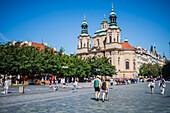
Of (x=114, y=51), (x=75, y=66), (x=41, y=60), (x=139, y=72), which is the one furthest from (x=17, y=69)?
(x=139, y=72)

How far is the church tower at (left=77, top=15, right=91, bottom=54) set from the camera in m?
99.6

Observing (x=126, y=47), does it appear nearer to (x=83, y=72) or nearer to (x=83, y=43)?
(x=83, y=43)

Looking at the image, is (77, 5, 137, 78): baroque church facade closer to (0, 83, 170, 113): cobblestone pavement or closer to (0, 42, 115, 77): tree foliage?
(0, 42, 115, 77): tree foliage

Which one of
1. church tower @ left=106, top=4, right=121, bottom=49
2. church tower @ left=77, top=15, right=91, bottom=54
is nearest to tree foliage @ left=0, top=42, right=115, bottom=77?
church tower @ left=106, top=4, right=121, bottom=49

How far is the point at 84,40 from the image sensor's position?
327 ft

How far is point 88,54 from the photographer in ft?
322

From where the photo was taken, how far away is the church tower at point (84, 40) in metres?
99.6

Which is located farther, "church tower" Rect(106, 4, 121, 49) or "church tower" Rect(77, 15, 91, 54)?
"church tower" Rect(77, 15, 91, 54)

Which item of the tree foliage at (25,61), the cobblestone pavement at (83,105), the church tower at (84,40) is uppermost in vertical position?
the church tower at (84,40)

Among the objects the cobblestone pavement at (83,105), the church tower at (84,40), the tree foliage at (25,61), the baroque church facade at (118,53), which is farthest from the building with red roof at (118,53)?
the cobblestone pavement at (83,105)

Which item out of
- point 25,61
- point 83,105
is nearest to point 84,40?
point 25,61

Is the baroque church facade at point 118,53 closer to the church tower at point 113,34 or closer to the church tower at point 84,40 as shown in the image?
the church tower at point 113,34

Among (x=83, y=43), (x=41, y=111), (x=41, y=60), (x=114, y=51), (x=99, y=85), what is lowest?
(x=41, y=111)

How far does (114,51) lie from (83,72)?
90.6ft
